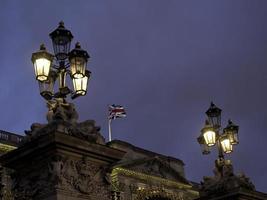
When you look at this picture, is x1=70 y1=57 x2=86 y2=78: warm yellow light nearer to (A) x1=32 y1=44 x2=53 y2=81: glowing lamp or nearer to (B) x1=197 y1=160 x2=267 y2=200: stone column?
(A) x1=32 y1=44 x2=53 y2=81: glowing lamp

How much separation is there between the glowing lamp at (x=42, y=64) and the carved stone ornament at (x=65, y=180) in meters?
1.70

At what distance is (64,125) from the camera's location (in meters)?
8.89

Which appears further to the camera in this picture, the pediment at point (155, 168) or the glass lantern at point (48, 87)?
the pediment at point (155, 168)

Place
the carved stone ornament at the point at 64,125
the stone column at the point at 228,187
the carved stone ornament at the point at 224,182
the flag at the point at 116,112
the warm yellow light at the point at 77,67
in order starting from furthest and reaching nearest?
1. the flag at the point at 116,112
2. the carved stone ornament at the point at 224,182
3. the stone column at the point at 228,187
4. the warm yellow light at the point at 77,67
5. the carved stone ornament at the point at 64,125

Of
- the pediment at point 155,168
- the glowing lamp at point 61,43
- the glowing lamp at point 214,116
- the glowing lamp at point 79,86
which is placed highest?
the pediment at point 155,168

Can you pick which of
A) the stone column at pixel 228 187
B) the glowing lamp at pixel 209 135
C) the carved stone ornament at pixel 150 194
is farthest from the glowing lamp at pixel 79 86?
the carved stone ornament at pixel 150 194

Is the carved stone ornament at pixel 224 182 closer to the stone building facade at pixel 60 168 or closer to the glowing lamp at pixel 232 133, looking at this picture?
the glowing lamp at pixel 232 133

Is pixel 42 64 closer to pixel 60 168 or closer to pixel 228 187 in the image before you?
pixel 60 168

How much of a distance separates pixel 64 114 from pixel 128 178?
34766mm

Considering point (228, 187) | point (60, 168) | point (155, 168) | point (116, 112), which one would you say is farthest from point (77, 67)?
point (155, 168)

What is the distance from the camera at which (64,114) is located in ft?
30.2

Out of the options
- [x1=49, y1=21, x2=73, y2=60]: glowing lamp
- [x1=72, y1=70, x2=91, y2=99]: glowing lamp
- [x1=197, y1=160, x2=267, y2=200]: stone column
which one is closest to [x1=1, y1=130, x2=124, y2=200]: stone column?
[x1=72, y1=70, x2=91, y2=99]: glowing lamp

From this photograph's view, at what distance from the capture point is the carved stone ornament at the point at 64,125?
8.89m

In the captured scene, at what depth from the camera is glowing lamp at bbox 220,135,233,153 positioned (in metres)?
15.4
